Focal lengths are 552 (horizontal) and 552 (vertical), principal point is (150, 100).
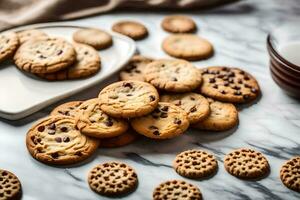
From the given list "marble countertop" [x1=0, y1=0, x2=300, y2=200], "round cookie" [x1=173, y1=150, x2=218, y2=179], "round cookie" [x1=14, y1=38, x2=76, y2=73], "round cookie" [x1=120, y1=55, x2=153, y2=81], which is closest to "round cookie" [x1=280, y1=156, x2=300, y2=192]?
"marble countertop" [x1=0, y1=0, x2=300, y2=200]

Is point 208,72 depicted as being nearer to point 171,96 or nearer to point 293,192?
point 171,96

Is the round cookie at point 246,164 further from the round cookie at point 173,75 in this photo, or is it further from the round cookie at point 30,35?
the round cookie at point 30,35

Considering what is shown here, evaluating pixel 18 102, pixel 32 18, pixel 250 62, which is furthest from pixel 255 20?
pixel 18 102

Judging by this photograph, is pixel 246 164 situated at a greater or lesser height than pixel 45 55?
lesser

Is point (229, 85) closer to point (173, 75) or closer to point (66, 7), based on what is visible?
point (173, 75)

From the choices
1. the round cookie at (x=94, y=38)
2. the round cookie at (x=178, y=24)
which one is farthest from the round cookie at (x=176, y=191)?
the round cookie at (x=178, y=24)

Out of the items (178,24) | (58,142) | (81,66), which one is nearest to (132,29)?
(178,24)
